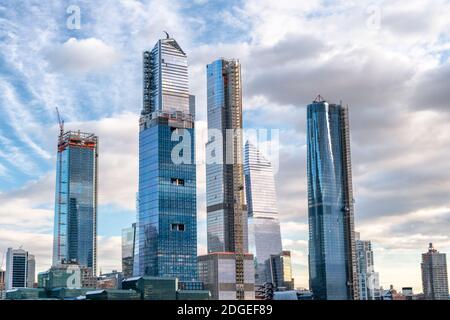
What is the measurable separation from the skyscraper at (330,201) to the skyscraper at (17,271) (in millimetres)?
59129

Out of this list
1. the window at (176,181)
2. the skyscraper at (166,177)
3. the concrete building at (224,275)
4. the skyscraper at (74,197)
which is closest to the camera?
the concrete building at (224,275)

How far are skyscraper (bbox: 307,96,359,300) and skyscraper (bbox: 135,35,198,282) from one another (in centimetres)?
2216

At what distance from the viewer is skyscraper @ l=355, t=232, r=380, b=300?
130 meters

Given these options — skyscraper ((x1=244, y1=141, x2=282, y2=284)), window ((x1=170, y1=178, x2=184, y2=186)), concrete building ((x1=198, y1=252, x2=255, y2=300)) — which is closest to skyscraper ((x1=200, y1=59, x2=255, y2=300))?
concrete building ((x1=198, y1=252, x2=255, y2=300))

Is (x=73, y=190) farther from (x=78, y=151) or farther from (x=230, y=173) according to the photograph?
(x=230, y=173)

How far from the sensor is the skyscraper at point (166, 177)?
122188 mm

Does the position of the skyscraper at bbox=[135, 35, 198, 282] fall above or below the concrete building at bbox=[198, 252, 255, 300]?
above

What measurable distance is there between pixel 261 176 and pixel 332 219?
3533cm

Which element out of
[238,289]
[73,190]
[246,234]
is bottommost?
[238,289]

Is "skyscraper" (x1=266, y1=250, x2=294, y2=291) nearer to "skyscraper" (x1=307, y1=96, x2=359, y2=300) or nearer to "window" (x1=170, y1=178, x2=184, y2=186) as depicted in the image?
"skyscraper" (x1=307, y1=96, x2=359, y2=300)

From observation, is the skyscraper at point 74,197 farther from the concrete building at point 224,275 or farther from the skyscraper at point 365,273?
the skyscraper at point 365,273

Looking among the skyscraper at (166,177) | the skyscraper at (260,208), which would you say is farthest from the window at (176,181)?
the skyscraper at (260,208)
